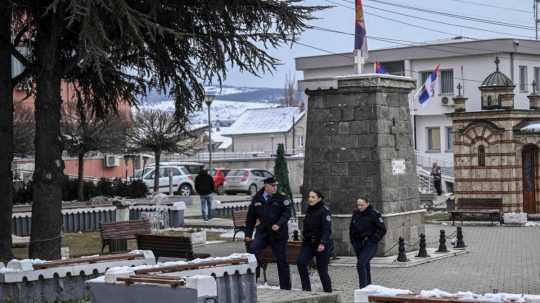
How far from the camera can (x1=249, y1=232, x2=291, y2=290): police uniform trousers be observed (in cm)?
1506

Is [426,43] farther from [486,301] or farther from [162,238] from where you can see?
[486,301]

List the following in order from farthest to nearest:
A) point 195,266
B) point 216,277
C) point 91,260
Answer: point 91,260 < point 195,266 < point 216,277

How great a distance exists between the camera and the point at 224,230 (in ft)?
95.2

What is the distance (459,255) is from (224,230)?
904 centimetres

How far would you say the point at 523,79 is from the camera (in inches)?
2319

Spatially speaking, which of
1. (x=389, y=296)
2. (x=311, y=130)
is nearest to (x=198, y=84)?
(x=311, y=130)

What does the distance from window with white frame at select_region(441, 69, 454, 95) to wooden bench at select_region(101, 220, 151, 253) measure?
3862 centimetres

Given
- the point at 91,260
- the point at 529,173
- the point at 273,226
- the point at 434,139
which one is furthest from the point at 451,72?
the point at 91,260

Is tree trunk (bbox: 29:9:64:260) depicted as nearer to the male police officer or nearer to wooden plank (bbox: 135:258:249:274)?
the male police officer

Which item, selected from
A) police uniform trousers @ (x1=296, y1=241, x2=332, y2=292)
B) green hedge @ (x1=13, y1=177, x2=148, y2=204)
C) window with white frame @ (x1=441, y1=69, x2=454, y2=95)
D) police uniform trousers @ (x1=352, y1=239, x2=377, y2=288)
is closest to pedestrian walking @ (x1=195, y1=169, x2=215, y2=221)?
green hedge @ (x1=13, y1=177, x2=148, y2=204)

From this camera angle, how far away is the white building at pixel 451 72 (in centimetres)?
5738

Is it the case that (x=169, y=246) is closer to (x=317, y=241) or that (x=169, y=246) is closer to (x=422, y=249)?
(x=317, y=241)

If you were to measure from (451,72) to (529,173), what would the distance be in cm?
2715

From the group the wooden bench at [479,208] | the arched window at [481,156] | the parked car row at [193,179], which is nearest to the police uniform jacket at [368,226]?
the wooden bench at [479,208]
